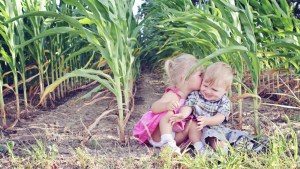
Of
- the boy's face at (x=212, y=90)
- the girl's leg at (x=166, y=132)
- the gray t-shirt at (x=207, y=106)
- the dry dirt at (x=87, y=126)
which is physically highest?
the boy's face at (x=212, y=90)

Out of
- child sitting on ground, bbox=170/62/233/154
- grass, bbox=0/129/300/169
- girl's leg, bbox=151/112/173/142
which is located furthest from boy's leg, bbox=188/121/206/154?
grass, bbox=0/129/300/169

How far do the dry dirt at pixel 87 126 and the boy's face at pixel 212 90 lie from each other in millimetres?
280

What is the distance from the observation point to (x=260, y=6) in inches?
110

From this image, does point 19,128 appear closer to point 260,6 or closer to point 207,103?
point 207,103

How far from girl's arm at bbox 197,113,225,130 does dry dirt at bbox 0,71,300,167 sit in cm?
22

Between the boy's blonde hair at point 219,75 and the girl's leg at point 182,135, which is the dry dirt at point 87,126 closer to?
the girl's leg at point 182,135

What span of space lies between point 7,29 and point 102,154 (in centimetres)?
126

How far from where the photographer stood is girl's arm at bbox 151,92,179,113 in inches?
82.4

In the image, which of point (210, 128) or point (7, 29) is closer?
point (210, 128)

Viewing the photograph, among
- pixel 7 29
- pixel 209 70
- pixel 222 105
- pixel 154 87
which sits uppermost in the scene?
pixel 7 29

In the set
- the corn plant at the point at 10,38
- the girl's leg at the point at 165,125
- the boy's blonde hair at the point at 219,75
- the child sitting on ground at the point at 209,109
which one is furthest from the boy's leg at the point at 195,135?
the corn plant at the point at 10,38

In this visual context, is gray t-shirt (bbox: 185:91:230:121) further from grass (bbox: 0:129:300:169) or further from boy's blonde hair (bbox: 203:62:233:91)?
grass (bbox: 0:129:300:169)

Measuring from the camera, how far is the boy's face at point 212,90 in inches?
84.1

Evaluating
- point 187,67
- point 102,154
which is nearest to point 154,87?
A: point 187,67
